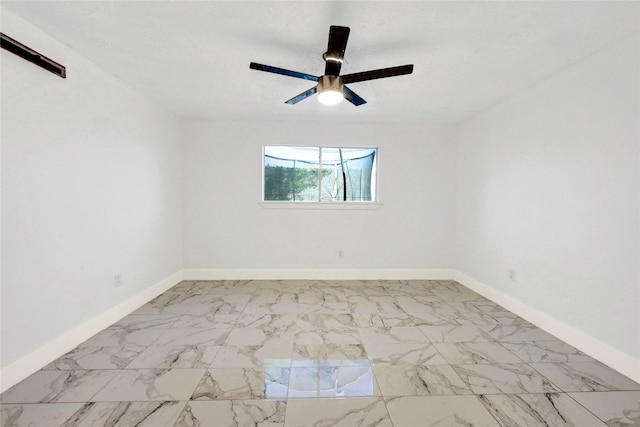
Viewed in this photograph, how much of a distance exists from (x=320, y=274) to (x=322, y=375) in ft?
7.88

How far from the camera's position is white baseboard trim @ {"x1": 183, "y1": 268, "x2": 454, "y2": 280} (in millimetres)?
4262

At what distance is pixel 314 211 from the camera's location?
4.35 meters

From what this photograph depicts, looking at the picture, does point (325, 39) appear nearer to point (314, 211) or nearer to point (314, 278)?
point (314, 211)

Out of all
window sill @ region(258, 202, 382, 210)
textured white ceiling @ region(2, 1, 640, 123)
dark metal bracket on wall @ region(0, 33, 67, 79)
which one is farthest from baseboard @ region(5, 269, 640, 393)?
textured white ceiling @ region(2, 1, 640, 123)

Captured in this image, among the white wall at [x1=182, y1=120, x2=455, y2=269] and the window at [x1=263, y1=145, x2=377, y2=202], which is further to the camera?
the window at [x1=263, y1=145, x2=377, y2=202]

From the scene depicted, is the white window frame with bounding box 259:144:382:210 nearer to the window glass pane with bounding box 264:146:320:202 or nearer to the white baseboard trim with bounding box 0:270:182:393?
the window glass pane with bounding box 264:146:320:202

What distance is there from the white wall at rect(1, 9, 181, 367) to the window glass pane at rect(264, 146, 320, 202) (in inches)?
62.5

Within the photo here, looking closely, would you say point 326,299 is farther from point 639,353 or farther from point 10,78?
point 10,78

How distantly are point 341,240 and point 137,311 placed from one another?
8.75 ft

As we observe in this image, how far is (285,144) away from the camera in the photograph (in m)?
4.32

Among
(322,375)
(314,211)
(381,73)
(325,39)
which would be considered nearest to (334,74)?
(325,39)

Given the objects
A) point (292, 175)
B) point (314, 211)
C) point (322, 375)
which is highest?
point (292, 175)

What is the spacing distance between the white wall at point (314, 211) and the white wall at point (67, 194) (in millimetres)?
869

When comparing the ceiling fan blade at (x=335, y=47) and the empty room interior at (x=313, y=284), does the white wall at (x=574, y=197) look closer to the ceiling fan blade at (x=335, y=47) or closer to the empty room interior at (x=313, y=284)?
the empty room interior at (x=313, y=284)
